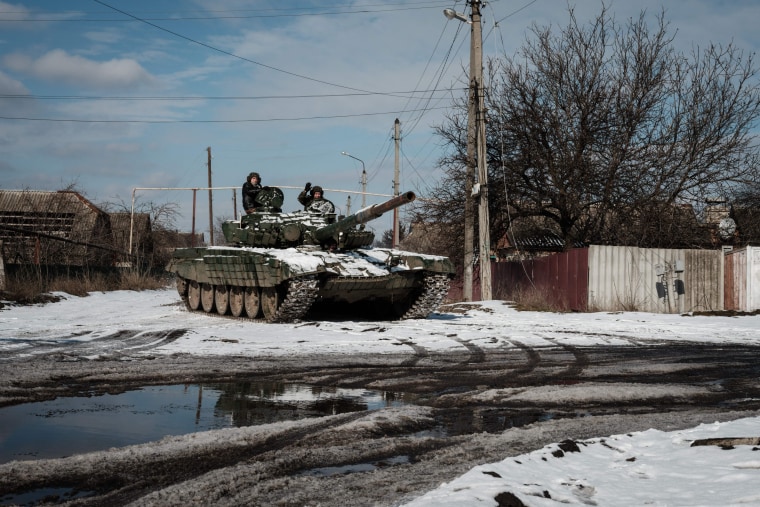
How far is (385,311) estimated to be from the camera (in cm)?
1667

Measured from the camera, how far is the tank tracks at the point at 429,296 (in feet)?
50.3

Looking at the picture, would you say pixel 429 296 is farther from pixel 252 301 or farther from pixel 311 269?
pixel 252 301

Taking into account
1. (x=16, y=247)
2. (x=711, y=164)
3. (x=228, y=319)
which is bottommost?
(x=228, y=319)

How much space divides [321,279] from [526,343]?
14.7ft

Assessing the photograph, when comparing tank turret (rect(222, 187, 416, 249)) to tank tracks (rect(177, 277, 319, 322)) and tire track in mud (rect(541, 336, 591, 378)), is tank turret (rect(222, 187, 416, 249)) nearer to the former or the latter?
tank tracks (rect(177, 277, 319, 322))

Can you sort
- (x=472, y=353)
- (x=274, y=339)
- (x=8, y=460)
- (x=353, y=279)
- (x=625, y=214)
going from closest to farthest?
1. (x=8, y=460)
2. (x=472, y=353)
3. (x=274, y=339)
4. (x=353, y=279)
5. (x=625, y=214)

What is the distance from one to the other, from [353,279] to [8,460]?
34.3ft

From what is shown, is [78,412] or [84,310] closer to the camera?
[78,412]

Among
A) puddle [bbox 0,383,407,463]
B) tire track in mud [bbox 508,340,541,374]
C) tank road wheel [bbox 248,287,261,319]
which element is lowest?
tire track in mud [bbox 508,340,541,374]

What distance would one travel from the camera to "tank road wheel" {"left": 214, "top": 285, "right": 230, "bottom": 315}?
1725cm

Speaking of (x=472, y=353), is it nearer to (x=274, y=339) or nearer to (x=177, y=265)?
(x=274, y=339)

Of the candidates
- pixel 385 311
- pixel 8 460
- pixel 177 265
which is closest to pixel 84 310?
pixel 177 265

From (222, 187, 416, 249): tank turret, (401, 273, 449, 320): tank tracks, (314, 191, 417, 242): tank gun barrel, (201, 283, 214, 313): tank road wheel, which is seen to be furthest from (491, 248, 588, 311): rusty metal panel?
(201, 283, 214, 313): tank road wheel

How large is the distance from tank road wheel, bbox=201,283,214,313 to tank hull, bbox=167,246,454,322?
697mm
